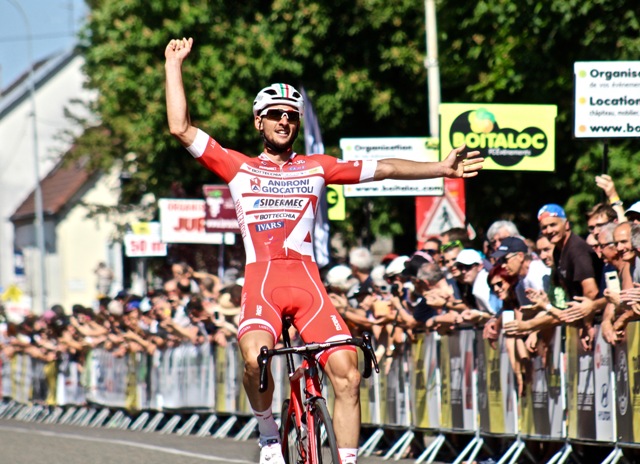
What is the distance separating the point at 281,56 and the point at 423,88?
3.20 m

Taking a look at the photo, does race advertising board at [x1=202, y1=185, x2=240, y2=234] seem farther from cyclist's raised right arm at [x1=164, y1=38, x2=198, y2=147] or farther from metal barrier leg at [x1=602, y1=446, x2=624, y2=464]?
cyclist's raised right arm at [x1=164, y1=38, x2=198, y2=147]

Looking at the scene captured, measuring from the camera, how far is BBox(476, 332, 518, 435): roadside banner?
1320 centimetres

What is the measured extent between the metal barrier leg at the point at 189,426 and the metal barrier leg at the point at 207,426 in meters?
0.26

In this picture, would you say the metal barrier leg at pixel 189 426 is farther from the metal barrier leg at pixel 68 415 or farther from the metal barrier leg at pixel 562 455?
the metal barrier leg at pixel 562 455

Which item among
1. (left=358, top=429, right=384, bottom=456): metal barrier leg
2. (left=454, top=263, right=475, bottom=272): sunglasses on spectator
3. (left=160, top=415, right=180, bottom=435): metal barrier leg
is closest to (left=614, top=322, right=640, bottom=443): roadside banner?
(left=454, top=263, right=475, bottom=272): sunglasses on spectator

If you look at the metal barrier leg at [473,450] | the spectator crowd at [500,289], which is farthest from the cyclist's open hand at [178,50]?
the metal barrier leg at [473,450]

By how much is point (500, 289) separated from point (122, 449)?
523 cm

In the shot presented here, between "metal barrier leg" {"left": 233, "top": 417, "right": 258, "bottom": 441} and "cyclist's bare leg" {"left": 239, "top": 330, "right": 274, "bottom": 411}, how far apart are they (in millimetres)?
10154

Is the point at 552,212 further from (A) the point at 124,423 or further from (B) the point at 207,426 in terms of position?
(A) the point at 124,423

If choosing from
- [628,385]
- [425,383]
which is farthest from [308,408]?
[425,383]

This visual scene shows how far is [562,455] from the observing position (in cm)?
1220

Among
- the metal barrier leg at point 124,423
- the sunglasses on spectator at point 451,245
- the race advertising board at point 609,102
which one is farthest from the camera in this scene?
the metal barrier leg at point 124,423

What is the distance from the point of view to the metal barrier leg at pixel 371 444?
15.5 m

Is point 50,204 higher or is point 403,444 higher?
point 50,204
